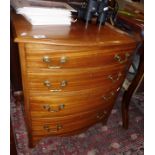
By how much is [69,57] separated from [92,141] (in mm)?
861

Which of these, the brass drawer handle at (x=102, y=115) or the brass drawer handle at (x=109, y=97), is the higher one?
the brass drawer handle at (x=109, y=97)

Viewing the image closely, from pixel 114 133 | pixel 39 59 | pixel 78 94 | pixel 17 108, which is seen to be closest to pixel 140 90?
pixel 114 133

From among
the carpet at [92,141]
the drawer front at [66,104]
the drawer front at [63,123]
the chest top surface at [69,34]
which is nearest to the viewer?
the chest top surface at [69,34]

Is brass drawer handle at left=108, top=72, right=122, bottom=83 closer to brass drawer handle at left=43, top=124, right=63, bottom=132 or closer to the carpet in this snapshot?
brass drawer handle at left=43, top=124, right=63, bottom=132

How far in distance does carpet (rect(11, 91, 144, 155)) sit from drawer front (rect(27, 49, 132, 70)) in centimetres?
73

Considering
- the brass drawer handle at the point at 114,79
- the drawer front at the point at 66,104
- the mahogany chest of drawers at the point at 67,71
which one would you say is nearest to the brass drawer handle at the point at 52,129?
the mahogany chest of drawers at the point at 67,71

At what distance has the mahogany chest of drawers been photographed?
0.84 metres

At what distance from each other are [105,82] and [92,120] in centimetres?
37

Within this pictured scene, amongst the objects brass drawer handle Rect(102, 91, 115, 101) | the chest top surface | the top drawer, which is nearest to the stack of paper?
the chest top surface

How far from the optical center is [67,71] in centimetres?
94

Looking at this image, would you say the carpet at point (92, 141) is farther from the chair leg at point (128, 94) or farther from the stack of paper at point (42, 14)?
the stack of paper at point (42, 14)

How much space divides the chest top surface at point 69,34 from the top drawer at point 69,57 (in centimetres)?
5

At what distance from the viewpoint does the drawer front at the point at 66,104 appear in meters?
1.04
